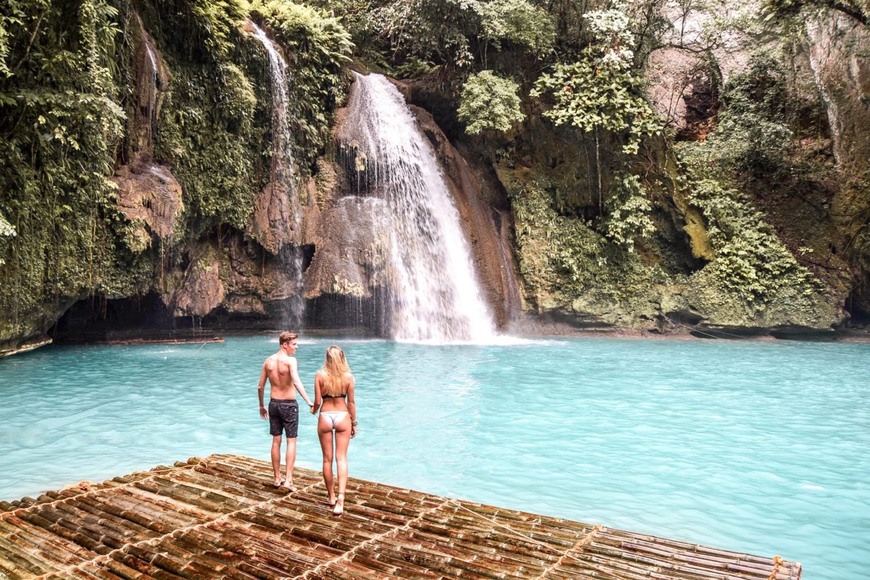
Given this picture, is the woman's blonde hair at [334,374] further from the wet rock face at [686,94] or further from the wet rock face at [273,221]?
the wet rock face at [686,94]

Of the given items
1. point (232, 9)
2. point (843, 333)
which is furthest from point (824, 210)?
point (232, 9)

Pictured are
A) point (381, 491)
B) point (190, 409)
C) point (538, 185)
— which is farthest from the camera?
point (538, 185)

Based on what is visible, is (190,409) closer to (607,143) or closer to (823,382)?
(823,382)

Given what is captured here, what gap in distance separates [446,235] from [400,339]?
10.8 ft

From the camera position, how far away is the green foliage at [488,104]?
18.7 metres

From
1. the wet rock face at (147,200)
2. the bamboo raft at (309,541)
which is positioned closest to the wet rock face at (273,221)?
the wet rock face at (147,200)

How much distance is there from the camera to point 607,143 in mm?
20344

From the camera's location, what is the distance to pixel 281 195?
58.1 feet

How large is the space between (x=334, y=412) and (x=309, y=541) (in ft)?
3.18

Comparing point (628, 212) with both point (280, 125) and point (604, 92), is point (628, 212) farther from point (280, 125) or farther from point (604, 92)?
point (280, 125)

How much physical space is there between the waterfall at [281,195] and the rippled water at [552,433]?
3.99 m

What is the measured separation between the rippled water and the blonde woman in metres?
1.74

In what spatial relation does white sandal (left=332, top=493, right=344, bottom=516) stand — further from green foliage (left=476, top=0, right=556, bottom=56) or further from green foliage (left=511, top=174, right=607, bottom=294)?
green foliage (left=476, top=0, right=556, bottom=56)

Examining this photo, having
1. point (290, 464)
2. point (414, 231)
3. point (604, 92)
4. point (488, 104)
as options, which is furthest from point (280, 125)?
point (290, 464)
